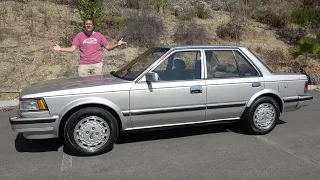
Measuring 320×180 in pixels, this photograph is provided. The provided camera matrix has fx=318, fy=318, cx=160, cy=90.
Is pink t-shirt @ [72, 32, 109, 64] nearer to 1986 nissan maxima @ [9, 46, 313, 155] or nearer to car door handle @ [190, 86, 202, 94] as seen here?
1986 nissan maxima @ [9, 46, 313, 155]

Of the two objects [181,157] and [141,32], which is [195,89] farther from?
[141,32]

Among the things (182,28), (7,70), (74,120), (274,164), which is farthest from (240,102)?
(182,28)

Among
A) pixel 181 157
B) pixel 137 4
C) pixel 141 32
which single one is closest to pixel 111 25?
pixel 141 32

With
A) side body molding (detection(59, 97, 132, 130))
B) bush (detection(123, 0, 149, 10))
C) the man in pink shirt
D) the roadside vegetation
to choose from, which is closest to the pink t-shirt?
the man in pink shirt

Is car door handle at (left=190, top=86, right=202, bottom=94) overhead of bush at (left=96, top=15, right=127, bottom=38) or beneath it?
beneath

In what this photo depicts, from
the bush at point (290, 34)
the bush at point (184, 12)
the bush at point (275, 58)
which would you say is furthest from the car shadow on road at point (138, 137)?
the bush at point (184, 12)

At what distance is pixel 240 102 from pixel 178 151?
1330 millimetres

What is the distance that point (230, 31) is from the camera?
1630 cm

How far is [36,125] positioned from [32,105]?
273 mm

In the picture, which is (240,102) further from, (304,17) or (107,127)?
(304,17)

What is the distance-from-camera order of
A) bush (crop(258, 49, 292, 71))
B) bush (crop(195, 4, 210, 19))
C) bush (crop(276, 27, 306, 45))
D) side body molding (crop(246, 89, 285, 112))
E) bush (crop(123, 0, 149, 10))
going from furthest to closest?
bush (crop(195, 4, 210, 19)) < bush (crop(123, 0, 149, 10)) < bush (crop(276, 27, 306, 45)) < bush (crop(258, 49, 292, 71)) < side body molding (crop(246, 89, 285, 112))

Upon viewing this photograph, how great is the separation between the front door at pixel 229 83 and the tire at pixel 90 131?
1555 mm

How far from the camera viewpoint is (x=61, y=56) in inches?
475

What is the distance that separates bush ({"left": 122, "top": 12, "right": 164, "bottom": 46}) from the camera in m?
13.8
